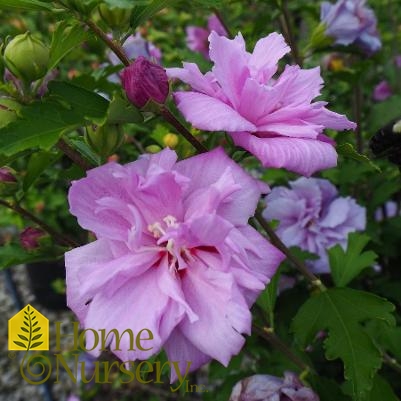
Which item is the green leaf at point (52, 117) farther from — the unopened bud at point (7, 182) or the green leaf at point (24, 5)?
the unopened bud at point (7, 182)

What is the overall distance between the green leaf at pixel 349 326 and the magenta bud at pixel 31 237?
37cm

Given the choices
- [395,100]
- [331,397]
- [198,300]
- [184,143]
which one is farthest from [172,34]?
[198,300]

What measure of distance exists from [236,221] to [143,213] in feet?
0.30

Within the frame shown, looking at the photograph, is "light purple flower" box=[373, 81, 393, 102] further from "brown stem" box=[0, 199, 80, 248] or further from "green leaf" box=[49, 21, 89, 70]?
"green leaf" box=[49, 21, 89, 70]

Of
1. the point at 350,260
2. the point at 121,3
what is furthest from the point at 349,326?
the point at 121,3

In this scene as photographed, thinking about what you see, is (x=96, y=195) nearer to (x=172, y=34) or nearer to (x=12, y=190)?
(x=12, y=190)

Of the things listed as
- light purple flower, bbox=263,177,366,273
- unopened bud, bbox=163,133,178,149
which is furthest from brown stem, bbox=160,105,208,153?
light purple flower, bbox=263,177,366,273

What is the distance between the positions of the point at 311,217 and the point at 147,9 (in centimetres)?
66

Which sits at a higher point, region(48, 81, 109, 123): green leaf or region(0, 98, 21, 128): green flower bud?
region(48, 81, 109, 123): green leaf

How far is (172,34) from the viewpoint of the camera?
209 cm

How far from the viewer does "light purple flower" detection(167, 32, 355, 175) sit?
0.52 metres

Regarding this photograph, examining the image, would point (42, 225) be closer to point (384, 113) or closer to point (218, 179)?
point (218, 179)

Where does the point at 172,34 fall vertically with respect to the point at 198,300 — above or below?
below

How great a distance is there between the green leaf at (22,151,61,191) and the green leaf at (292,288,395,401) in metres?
0.38
